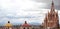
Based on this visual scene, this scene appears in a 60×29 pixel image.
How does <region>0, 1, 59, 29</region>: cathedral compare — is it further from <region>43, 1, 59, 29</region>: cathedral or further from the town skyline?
the town skyline

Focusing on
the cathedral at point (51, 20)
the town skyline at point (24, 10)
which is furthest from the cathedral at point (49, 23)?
the town skyline at point (24, 10)

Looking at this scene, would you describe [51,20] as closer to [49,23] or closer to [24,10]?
[49,23]

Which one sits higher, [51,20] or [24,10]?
[24,10]

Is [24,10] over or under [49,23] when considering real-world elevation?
over

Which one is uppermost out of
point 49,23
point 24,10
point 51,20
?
point 24,10

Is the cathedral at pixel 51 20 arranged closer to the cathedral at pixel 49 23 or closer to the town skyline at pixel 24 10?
the cathedral at pixel 49 23

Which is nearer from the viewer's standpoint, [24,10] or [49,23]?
[24,10]

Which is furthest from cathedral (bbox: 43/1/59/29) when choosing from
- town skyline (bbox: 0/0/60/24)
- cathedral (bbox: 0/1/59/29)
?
town skyline (bbox: 0/0/60/24)

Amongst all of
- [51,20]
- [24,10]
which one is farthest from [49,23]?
[24,10]

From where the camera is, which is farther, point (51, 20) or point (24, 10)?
point (51, 20)
